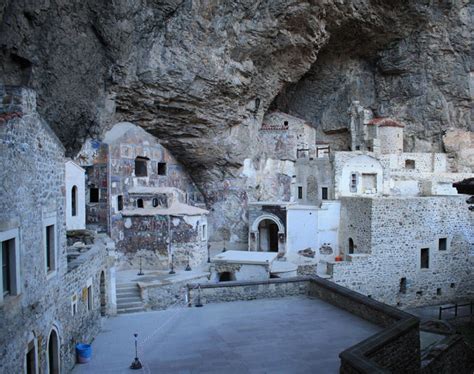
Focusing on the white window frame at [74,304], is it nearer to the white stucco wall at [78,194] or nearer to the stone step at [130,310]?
the stone step at [130,310]

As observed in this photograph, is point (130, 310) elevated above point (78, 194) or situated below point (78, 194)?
below

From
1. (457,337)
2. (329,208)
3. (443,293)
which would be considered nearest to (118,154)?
(329,208)

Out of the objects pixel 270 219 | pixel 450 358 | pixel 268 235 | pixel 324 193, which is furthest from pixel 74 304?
pixel 324 193

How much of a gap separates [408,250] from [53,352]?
18.0 meters

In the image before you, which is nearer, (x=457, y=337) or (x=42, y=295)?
(x=42, y=295)

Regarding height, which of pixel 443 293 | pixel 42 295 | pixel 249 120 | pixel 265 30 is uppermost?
pixel 265 30

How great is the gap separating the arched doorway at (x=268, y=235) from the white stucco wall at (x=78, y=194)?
11.1 metres

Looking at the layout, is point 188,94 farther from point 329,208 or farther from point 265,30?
point 329,208

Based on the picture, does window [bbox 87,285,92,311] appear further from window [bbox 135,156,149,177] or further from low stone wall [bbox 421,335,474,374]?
window [bbox 135,156,149,177]

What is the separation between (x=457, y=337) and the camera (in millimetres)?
13703

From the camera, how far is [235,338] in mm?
9492

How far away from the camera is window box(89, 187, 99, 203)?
20.7 meters

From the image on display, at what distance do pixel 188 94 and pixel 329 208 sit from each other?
30.9 ft

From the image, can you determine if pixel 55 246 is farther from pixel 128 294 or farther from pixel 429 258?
pixel 429 258
